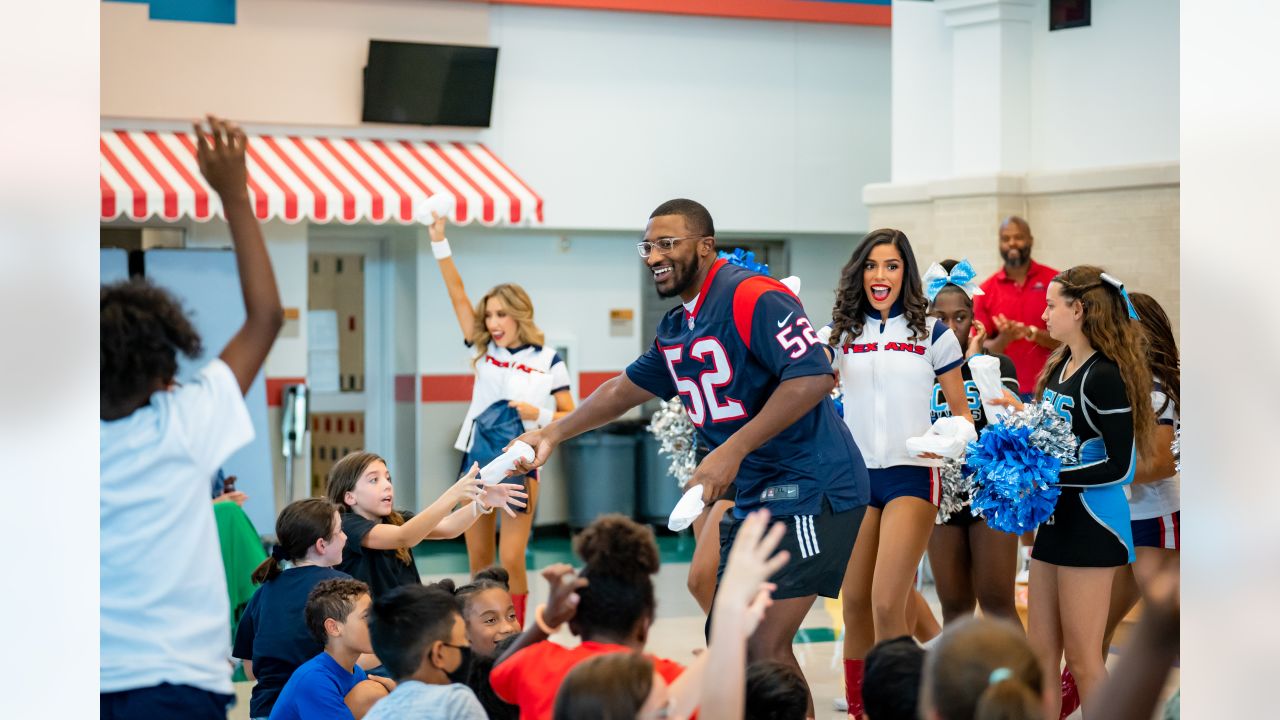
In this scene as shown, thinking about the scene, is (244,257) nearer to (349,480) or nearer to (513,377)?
(349,480)

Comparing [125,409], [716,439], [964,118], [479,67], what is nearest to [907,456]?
[716,439]

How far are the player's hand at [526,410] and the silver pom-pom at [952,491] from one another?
8.08 feet

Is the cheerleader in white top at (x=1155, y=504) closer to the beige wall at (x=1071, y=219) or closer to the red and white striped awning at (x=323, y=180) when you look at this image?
the beige wall at (x=1071, y=219)

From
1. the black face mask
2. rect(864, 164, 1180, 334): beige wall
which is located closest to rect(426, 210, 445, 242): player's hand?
the black face mask

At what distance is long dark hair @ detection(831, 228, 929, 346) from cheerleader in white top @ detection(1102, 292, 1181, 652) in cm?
82

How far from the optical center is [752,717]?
3400 mm

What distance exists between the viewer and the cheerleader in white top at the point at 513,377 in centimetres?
740

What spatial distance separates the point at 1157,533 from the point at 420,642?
10.6ft

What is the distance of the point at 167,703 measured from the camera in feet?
9.73

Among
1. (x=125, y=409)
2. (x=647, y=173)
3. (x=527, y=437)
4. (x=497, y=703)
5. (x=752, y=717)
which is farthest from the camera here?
(x=647, y=173)

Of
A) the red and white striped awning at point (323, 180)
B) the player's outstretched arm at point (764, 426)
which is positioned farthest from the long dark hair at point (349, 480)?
the red and white striped awning at point (323, 180)

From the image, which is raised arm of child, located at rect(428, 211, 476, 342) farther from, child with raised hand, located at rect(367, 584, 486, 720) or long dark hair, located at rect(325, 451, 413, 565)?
child with raised hand, located at rect(367, 584, 486, 720)
